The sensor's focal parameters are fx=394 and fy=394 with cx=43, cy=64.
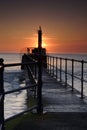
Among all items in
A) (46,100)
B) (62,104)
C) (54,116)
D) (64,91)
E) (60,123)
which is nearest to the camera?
(60,123)

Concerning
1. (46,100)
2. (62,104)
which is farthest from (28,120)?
(46,100)

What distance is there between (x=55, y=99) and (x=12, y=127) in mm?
3720

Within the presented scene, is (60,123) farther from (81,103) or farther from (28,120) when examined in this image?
(81,103)

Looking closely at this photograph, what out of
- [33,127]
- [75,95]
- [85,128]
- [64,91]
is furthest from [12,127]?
[64,91]

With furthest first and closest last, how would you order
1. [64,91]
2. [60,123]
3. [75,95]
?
[64,91] → [75,95] → [60,123]

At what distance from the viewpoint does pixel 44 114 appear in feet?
27.2

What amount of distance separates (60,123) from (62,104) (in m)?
2.48

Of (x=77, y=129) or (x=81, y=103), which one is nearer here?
(x=77, y=129)

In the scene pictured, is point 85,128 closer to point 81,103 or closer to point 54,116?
point 54,116

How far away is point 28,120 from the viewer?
769 centimetres

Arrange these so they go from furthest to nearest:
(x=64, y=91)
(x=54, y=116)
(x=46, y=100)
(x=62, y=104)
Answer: (x=64, y=91) < (x=46, y=100) < (x=62, y=104) < (x=54, y=116)

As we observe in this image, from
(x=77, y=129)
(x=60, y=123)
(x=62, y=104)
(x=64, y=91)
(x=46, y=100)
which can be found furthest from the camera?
(x=64, y=91)

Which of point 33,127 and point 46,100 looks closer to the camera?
point 33,127

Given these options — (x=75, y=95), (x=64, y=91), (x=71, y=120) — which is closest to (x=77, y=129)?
(x=71, y=120)
